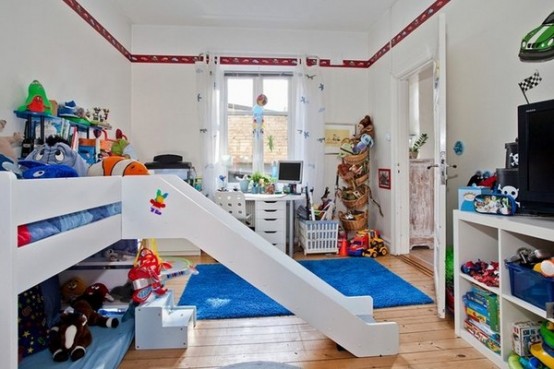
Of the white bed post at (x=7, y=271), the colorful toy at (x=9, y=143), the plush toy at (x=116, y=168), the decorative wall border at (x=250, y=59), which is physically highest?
the decorative wall border at (x=250, y=59)

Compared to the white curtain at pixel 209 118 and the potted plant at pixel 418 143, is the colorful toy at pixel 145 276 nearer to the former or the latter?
the white curtain at pixel 209 118

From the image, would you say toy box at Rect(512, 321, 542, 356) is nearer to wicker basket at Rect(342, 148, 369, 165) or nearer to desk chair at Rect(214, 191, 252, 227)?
desk chair at Rect(214, 191, 252, 227)

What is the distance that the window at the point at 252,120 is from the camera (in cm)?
407

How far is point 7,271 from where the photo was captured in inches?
A: 32.2

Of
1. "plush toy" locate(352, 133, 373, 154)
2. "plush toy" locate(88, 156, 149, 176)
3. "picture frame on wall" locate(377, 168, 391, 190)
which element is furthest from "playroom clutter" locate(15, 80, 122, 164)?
"picture frame on wall" locate(377, 168, 391, 190)

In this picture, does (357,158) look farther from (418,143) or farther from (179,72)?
(179,72)

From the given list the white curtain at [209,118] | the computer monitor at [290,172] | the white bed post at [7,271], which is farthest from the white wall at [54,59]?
the computer monitor at [290,172]

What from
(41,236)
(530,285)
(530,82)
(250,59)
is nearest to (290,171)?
(250,59)

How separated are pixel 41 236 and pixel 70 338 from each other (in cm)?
83

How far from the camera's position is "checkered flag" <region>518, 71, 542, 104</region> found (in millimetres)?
1730

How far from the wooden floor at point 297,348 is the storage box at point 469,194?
0.76 metres

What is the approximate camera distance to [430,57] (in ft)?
8.89

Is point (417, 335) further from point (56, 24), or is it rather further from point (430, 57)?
point (56, 24)

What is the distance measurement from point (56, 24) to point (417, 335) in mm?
3319
